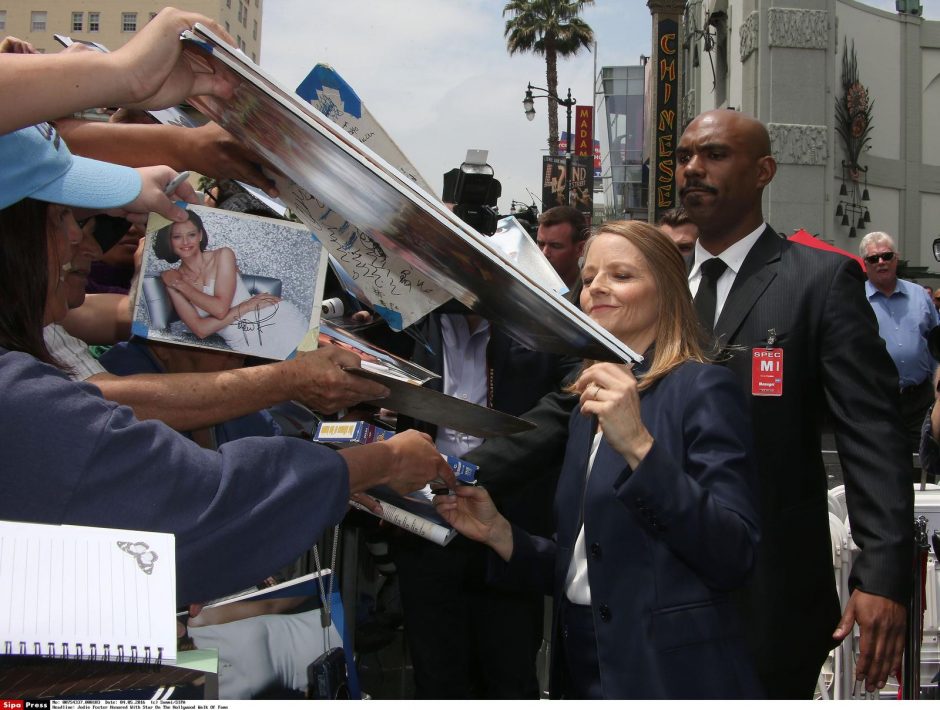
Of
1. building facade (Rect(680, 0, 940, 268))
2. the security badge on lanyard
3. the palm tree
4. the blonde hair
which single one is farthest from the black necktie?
the palm tree

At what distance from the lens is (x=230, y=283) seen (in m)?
1.93

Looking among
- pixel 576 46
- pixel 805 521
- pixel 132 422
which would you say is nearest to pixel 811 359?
pixel 805 521

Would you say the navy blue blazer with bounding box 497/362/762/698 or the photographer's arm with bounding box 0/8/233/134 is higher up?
the photographer's arm with bounding box 0/8/233/134

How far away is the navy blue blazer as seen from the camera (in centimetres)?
185

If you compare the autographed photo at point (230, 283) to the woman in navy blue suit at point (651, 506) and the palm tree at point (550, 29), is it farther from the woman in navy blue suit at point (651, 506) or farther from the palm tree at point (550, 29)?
the palm tree at point (550, 29)

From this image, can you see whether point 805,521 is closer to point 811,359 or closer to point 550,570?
point 811,359

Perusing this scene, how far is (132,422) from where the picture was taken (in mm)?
1334

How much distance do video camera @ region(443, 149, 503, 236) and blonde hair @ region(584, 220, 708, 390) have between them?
88cm

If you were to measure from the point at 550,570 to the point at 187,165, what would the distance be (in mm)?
1348

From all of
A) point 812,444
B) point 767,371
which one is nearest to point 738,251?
point 767,371

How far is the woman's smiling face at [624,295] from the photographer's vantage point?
7.21 ft

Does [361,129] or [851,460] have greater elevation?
[361,129]

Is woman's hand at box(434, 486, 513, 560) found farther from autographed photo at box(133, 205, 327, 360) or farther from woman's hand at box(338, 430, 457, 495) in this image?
autographed photo at box(133, 205, 327, 360)

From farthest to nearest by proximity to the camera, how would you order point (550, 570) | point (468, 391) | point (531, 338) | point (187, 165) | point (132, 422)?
point (468, 391) < point (550, 570) < point (187, 165) < point (531, 338) < point (132, 422)
